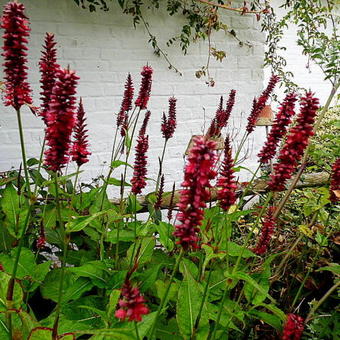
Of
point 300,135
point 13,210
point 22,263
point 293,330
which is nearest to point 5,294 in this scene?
point 22,263

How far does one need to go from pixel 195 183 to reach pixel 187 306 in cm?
52

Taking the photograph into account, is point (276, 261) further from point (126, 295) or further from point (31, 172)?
point (126, 295)

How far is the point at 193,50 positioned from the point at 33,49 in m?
1.50

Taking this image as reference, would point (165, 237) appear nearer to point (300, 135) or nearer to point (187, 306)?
point (187, 306)

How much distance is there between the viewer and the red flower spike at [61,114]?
0.75 meters

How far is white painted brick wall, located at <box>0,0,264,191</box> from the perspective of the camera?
298 cm

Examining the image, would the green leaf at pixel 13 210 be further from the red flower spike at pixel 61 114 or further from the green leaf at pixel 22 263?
the red flower spike at pixel 61 114

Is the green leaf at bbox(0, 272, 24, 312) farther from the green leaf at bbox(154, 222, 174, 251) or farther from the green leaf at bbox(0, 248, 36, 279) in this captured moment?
the green leaf at bbox(154, 222, 174, 251)

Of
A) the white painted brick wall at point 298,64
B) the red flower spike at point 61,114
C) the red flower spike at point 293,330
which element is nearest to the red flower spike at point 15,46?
the red flower spike at point 61,114

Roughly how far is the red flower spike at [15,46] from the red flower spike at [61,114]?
0.16 m

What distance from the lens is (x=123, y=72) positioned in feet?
10.8

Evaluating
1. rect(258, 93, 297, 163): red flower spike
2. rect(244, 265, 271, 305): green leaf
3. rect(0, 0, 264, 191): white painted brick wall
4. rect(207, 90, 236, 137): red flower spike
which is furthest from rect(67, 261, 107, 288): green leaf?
rect(0, 0, 264, 191): white painted brick wall

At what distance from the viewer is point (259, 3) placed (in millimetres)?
3760

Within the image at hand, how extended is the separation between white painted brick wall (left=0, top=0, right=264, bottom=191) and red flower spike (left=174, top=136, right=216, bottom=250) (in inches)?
82.8
